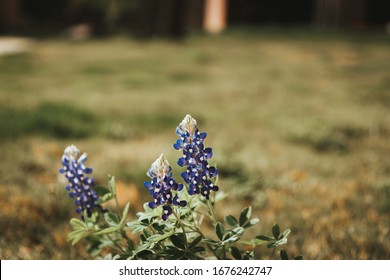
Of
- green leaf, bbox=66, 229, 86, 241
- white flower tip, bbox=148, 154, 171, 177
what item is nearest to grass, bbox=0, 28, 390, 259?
green leaf, bbox=66, 229, 86, 241

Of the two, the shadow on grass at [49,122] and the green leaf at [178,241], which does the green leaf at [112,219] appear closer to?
the green leaf at [178,241]

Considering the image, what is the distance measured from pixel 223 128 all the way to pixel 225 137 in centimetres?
41

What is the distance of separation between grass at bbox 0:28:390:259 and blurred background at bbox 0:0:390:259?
0.05 feet

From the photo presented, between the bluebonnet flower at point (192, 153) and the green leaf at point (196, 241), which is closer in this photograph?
the bluebonnet flower at point (192, 153)

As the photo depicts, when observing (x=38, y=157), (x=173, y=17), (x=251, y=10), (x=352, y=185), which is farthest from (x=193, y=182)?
(x=251, y=10)

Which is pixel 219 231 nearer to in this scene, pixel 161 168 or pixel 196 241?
pixel 196 241

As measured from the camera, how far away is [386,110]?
19.8 ft

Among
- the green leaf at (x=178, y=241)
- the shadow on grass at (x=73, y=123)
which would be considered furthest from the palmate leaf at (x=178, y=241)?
the shadow on grass at (x=73, y=123)

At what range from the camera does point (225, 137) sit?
4.57 metres

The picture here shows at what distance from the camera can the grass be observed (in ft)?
8.54

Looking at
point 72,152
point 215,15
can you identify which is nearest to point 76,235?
point 72,152

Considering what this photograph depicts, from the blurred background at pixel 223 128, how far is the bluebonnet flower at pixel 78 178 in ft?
2.15

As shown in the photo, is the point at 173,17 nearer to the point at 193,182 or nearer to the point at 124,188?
the point at 124,188

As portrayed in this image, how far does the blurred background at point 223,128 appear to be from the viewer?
104 inches
